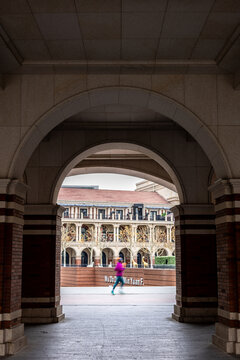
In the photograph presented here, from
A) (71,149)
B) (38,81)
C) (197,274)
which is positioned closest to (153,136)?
(71,149)

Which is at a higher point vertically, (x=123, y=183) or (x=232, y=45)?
(x=123, y=183)

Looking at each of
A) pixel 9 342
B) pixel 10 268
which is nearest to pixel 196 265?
pixel 10 268

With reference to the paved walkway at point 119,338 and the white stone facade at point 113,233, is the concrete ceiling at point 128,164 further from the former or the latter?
the white stone facade at point 113,233

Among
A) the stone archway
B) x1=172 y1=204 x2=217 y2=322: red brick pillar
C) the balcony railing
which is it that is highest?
the balcony railing

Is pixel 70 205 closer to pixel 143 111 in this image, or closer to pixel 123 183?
pixel 123 183

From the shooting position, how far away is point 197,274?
1230 cm

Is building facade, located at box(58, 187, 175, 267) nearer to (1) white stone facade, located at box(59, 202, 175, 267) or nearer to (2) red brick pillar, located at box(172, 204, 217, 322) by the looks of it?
(1) white stone facade, located at box(59, 202, 175, 267)

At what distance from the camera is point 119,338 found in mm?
9664

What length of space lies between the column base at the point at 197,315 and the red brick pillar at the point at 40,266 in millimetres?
3208

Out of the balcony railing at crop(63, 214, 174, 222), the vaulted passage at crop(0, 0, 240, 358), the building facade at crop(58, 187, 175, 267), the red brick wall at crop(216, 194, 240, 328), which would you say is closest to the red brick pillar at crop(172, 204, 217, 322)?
the vaulted passage at crop(0, 0, 240, 358)

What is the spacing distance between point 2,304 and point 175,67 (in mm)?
5200

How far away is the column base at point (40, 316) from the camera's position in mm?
12141

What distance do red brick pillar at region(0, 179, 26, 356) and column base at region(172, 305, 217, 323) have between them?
4839 mm

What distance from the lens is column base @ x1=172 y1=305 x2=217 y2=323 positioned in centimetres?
1213
